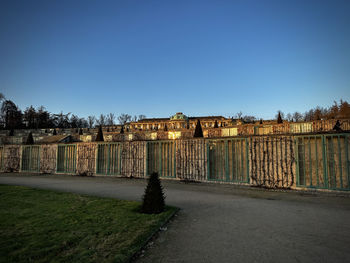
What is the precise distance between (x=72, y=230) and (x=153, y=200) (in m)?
2.37

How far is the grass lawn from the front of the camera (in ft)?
11.4

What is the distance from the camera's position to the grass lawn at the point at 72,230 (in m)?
3.49

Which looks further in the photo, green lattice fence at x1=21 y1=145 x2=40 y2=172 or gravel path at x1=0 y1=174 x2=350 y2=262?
green lattice fence at x1=21 y1=145 x2=40 y2=172

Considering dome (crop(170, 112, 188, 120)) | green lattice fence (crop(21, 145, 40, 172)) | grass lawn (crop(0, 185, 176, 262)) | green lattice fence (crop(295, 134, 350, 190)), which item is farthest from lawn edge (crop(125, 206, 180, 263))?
dome (crop(170, 112, 188, 120))

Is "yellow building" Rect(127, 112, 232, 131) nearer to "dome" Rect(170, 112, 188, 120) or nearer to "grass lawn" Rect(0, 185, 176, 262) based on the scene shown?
"dome" Rect(170, 112, 188, 120)

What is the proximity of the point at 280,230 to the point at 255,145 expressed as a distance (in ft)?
23.6

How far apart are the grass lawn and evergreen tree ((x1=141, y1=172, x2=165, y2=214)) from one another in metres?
0.27

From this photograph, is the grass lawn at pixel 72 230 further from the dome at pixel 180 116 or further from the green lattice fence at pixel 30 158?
the dome at pixel 180 116

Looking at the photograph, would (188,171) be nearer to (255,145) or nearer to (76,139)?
(255,145)

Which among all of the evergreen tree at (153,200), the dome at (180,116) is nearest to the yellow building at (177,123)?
the dome at (180,116)

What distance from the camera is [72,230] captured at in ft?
14.9

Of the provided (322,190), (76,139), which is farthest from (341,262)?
(76,139)

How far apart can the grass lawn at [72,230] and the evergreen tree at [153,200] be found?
0.27 m

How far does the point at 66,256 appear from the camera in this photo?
3.41 meters
